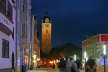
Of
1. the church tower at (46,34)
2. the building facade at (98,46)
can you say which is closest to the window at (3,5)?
the building facade at (98,46)

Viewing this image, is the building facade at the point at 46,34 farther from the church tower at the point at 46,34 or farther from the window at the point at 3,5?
the window at the point at 3,5

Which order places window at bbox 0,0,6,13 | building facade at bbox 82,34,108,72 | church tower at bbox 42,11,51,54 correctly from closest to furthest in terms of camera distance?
1. window at bbox 0,0,6,13
2. building facade at bbox 82,34,108,72
3. church tower at bbox 42,11,51,54

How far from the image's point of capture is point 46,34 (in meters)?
188

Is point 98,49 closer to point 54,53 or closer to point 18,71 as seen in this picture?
point 18,71

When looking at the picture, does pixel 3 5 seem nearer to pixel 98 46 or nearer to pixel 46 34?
pixel 98 46

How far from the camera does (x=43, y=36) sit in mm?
186875

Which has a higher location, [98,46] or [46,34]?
[46,34]

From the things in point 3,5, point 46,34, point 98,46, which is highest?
point 46,34

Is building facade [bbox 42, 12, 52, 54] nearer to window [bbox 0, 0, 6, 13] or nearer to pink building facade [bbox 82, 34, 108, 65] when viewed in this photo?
pink building facade [bbox 82, 34, 108, 65]

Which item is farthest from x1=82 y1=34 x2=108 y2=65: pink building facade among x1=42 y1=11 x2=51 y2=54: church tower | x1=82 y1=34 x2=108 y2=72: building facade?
x1=42 y1=11 x2=51 y2=54: church tower

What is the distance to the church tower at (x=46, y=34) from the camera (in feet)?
598

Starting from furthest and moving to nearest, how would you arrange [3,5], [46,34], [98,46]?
[46,34] < [98,46] < [3,5]

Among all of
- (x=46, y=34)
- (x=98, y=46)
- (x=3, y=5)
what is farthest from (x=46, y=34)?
(x=3, y=5)

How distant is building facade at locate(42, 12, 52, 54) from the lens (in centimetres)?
18238
